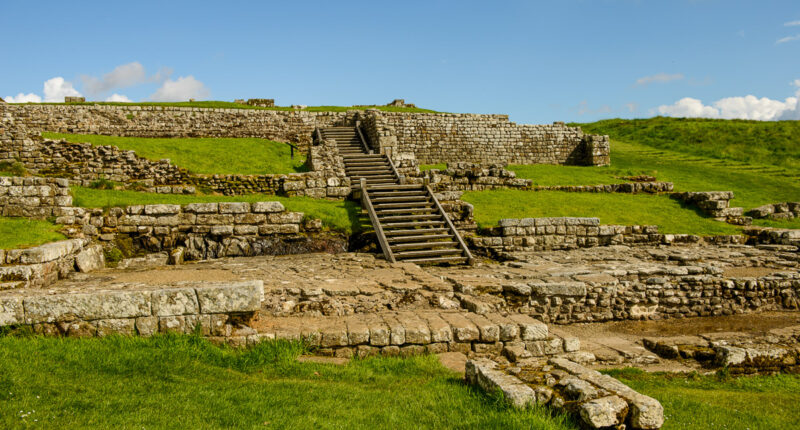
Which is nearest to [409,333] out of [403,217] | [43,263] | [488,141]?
[43,263]

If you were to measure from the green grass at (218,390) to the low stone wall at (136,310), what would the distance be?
25 cm

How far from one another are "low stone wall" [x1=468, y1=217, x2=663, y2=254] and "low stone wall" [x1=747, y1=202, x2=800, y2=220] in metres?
6.53

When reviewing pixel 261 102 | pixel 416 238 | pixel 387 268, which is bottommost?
pixel 387 268

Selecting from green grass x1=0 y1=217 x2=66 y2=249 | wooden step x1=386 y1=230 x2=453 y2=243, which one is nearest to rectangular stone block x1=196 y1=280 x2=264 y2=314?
green grass x1=0 y1=217 x2=66 y2=249

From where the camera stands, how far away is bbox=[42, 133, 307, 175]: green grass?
2055 cm

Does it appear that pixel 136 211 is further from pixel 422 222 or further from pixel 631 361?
pixel 631 361

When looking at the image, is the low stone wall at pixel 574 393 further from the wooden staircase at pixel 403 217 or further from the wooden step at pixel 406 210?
the wooden step at pixel 406 210

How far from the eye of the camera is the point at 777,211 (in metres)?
20.0

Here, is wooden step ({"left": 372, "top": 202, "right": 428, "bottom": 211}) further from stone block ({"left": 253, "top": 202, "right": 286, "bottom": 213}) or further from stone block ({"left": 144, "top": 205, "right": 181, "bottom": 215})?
stone block ({"left": 144, "top": 205, "right": 181, "bottom": 215})

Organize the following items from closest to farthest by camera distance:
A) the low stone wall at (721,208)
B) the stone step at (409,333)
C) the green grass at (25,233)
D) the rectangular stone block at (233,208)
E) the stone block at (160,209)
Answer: the stone step at (409,333) → the green grass at (25,233) → the stone block at (160,209) → the rectangular stone block at (233,208) → the low stone wall at (721,208)

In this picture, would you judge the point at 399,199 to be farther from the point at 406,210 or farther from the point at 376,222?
the point at 376,222

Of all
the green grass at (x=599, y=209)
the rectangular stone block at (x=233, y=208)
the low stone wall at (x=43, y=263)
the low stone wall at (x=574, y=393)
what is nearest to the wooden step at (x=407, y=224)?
the green grass at (x=599, y=209)

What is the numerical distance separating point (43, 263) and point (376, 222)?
822 centimetres

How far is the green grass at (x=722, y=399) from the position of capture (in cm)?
557
